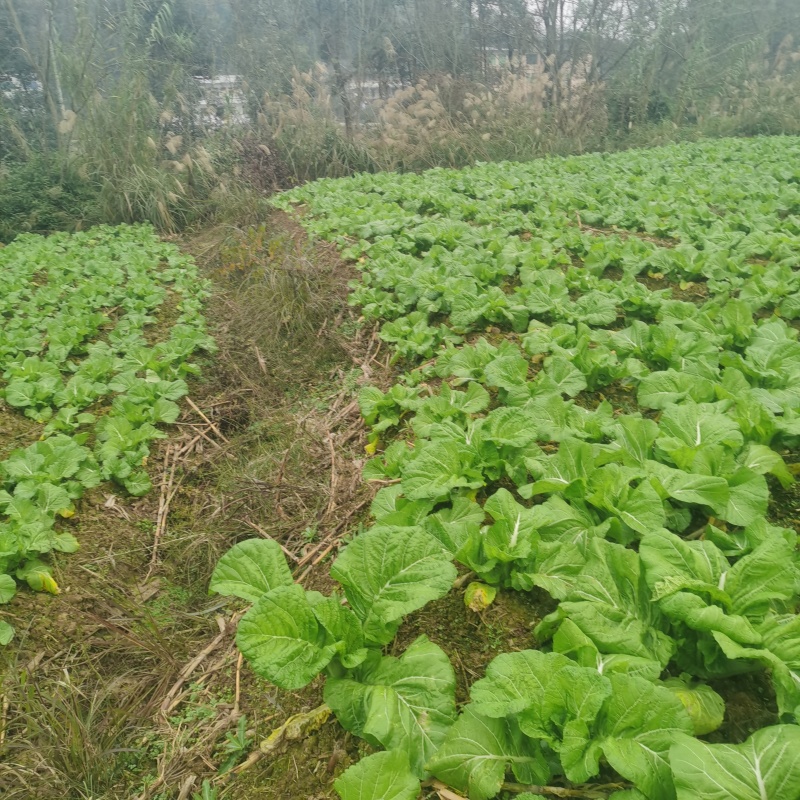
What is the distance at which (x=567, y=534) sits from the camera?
1.69 metres

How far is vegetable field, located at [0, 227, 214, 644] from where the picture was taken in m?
2.68

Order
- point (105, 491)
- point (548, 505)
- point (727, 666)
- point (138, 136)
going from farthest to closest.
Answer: point (138, 136) < point (105, 491) < point (548, 505) < point (727, 666)

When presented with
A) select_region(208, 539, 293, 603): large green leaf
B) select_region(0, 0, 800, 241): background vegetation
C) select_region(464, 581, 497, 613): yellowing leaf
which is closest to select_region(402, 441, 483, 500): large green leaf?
select_region(464, 581, 497, 613): yellowing leaf

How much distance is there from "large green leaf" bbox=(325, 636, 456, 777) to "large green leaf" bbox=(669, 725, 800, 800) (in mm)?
514

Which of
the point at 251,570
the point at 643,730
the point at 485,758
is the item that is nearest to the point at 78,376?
the point at 251,570

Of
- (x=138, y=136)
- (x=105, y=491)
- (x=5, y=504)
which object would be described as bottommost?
(x=105, y=491)

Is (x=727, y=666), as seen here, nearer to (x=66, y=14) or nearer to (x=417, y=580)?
(x=417, y=580)

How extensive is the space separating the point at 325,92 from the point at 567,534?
14.0m

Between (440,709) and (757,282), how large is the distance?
327 cm

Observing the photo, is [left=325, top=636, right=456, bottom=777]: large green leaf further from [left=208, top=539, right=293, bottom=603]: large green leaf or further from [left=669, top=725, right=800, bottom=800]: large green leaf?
[left=669, top=725, right=800, bottom=800]: large green leaf

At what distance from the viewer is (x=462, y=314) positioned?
349cm

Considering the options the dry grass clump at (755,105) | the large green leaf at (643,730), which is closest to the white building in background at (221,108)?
the dry grass clump at (755,105)

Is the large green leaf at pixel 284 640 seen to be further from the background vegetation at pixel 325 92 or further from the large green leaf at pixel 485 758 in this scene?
the background vegetation at pixel 325 92

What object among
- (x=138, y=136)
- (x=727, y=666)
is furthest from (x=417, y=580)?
(x=138, y=136)
